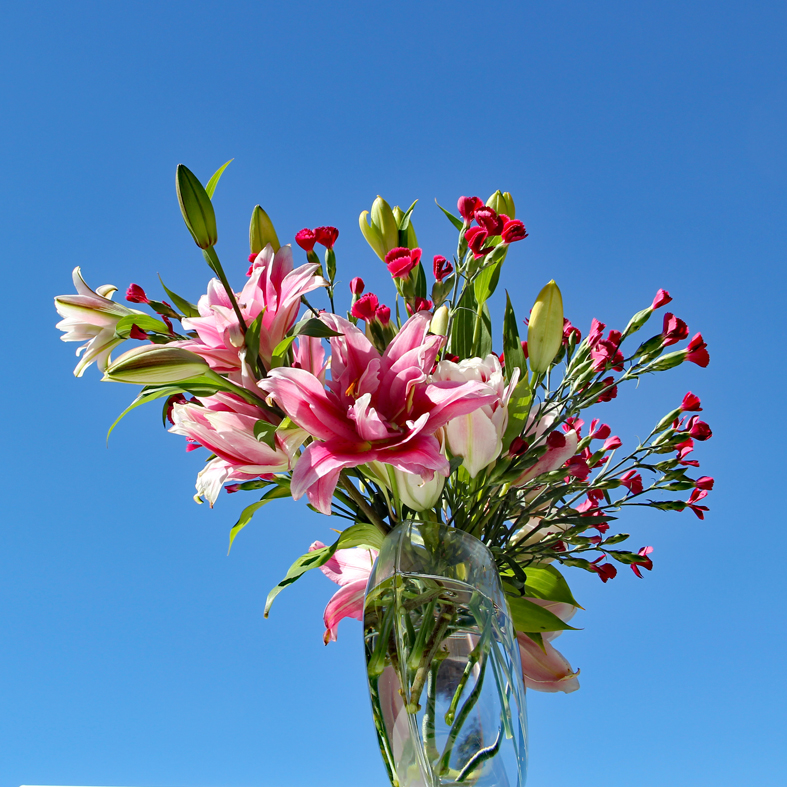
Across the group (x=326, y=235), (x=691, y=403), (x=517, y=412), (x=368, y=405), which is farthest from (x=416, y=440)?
(x=691, y=403)

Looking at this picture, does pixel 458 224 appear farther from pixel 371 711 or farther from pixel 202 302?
pixel 371 711

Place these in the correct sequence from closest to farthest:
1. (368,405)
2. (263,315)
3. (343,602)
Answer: (368,405)
(263,315)
(343,602)

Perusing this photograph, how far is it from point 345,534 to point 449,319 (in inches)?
10.0

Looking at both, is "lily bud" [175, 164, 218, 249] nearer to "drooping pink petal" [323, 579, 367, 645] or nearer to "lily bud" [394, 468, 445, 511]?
"lily bud" [394, 468, 445, 511]

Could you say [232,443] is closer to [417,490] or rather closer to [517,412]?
[417,490]

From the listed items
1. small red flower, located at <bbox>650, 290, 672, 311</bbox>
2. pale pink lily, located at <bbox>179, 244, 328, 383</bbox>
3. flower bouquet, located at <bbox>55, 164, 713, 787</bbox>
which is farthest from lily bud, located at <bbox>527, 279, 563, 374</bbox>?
pale pink lily, located at <bbox>179, 244, 328, 383</bbox>

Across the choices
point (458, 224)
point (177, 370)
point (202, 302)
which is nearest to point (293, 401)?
point (177, 370)

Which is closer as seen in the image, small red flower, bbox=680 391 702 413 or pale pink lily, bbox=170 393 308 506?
pale pink lily, bbox=170 393 308 506

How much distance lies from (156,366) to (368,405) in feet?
0.66

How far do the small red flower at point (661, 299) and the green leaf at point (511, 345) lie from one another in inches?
6.5

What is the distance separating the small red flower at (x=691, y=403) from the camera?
85 cm

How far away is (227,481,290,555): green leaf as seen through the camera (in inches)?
30.6

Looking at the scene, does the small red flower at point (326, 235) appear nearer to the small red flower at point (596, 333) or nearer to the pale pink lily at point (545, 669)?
the small red flower at point (596, 333)

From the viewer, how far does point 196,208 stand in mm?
676
